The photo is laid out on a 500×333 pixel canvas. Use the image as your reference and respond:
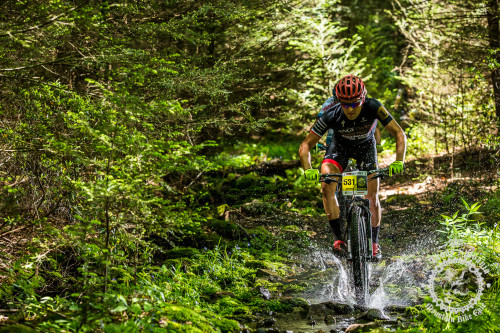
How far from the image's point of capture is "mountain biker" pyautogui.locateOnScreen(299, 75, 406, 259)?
18.2 ft

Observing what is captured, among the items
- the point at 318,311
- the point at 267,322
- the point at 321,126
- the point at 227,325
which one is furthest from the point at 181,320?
the point at 321,126

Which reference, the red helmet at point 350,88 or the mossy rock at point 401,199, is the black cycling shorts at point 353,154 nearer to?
the red helmet at point 350,88

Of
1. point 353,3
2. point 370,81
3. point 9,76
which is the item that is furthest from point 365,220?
point 353,3

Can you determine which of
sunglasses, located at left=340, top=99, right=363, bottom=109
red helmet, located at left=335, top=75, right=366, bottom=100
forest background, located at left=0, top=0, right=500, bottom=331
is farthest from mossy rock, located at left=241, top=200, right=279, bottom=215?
red helmet, located at left=335, top=75, right=366, bottom=100

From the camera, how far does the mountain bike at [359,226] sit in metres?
5.16

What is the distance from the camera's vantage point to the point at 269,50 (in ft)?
32.2

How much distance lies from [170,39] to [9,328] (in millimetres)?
6378

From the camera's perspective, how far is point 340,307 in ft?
15.8

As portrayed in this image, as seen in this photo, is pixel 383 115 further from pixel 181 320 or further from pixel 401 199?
pixel 401 199

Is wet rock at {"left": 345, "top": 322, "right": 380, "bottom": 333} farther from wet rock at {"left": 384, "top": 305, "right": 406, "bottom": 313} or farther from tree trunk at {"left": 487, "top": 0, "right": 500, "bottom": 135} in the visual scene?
tree trunk at {"left": 487, "top": 0, "right": 500, "bottom": 135}

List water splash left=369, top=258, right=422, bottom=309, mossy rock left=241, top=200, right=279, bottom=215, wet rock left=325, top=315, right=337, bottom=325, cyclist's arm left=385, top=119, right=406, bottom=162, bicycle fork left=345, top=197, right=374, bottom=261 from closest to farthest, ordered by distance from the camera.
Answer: wet rock left=325, top=315, right=337, bottom=325 < water splash left=369, top=258, right=422, bottom=309 < bicycle fork left=345, top=197, right=374, bottom=261 < cyclist's arm left=385, top=119, right=406, bottom=162 < mossy rock left=241, top=200, right=279, bottom=215

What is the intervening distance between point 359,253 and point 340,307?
28.9 inches

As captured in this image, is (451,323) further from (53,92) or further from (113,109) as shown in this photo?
(53,92)

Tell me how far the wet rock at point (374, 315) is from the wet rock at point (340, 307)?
0.30 meters
